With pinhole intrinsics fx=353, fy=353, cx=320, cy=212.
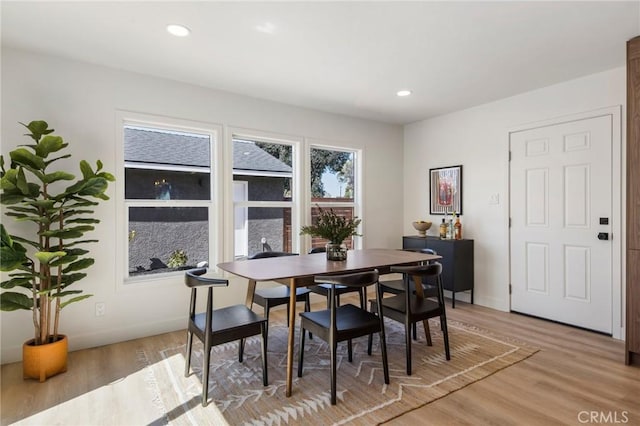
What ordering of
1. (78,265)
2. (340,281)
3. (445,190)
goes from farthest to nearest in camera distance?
(445,190)
(78,265)
(340,281)

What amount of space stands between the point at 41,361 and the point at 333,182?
3510mm

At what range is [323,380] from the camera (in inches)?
97.2

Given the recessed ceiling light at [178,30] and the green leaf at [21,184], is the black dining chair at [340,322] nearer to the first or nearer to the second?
the recessed ceiling light at [178,30]

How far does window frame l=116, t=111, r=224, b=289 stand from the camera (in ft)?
10.6

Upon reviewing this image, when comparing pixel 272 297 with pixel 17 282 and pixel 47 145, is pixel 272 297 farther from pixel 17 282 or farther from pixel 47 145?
pixel 47 145

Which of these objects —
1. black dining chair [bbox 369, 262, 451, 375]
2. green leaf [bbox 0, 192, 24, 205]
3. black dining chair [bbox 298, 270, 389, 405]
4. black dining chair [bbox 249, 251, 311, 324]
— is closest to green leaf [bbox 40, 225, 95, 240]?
green leaf [bbox 0, 192, 24, 205]

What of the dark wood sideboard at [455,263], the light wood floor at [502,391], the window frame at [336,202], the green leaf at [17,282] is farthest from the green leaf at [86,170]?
the dark wood sideboard at [455,263]

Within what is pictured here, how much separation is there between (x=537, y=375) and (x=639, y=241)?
1249 mm

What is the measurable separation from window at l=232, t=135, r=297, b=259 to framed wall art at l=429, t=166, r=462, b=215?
201 cm

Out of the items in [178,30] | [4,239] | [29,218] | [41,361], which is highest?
[178,30]

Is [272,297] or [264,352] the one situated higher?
[272,297]

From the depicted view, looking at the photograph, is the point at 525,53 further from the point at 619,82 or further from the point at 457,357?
the point at 457,357

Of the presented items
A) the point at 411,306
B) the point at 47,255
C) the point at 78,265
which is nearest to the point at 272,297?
the point at 411,306

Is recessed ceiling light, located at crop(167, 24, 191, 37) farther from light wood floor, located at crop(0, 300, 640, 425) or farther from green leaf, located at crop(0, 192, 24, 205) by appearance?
light wood floor, located at crop(0, 300, 640, 425)
